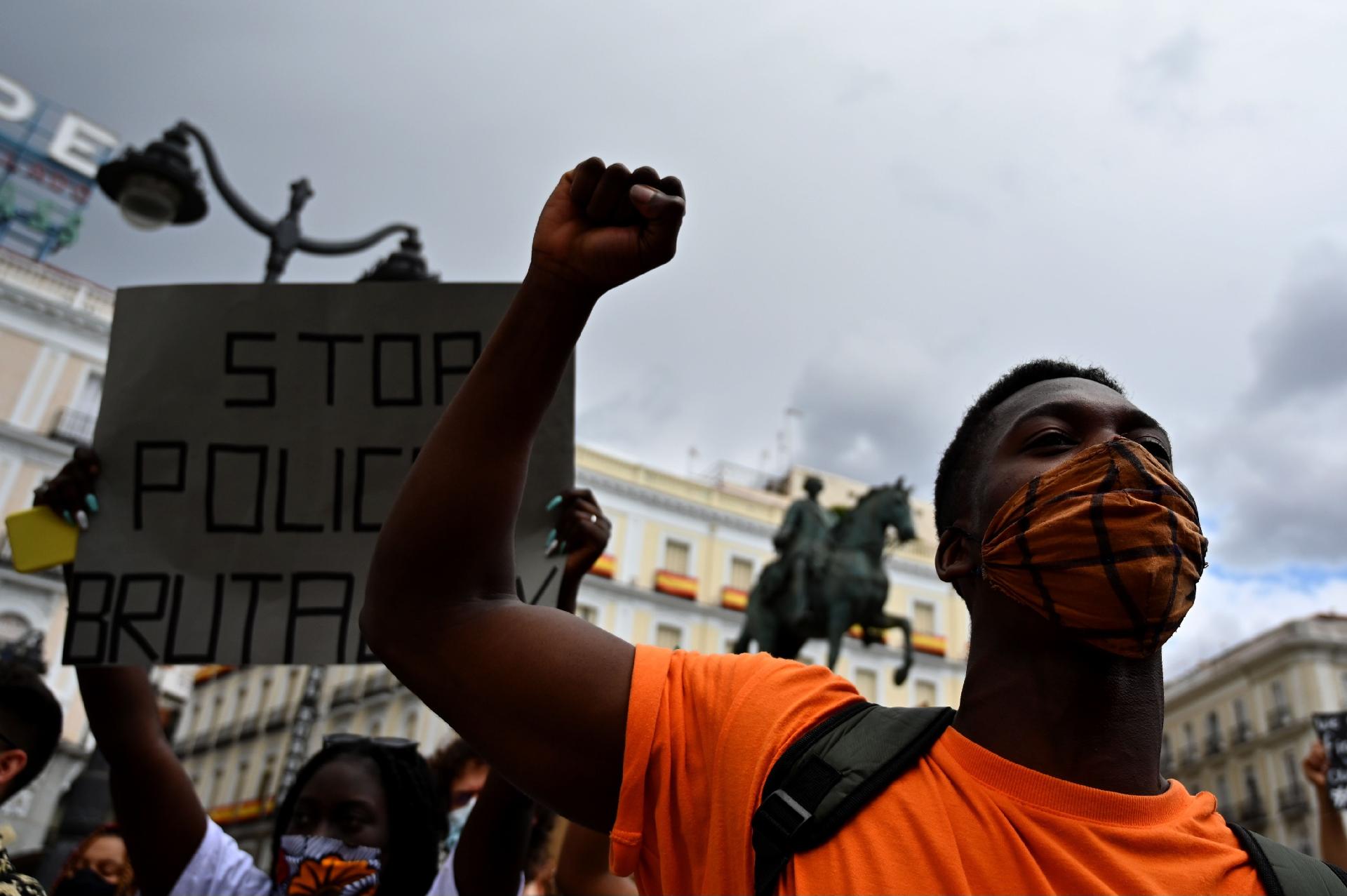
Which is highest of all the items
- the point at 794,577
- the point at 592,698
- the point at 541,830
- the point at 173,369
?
the point at 794,577

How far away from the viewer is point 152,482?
2652 millimetres

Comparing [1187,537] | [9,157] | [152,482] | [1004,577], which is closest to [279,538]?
[152,482]

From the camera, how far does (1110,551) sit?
1.27 meters

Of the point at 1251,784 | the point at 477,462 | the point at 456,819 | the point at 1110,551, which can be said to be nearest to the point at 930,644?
the point at 1251,784

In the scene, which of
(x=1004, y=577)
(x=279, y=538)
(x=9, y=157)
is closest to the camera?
(x=1004, y=577)

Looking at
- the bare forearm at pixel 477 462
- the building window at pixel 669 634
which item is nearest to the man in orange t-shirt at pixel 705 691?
the bare forearm at pixel 477 462

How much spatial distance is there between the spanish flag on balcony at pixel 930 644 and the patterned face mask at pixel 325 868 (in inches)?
1423

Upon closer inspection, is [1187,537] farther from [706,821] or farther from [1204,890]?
[706,821]

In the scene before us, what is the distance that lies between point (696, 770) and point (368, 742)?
176cm

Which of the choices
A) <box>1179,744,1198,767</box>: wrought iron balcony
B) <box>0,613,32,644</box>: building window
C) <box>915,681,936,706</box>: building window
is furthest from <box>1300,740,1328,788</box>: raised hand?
<box>1179,744,1198,767</box>: wrought iron balcony

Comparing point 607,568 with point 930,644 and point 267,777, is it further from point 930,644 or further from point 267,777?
point 267,777

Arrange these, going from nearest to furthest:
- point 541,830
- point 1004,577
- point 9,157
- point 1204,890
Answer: point 1204,890 < point 1004,577 < point 541,830 < point 9,157

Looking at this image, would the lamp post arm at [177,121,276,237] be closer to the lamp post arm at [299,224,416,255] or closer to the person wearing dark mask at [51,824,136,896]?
the lamp post arm at [299,224,416,255]

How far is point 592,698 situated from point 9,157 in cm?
3994
